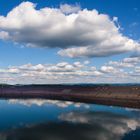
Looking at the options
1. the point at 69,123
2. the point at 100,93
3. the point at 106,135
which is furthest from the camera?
the point at 100,93

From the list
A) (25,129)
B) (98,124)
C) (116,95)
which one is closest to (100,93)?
(116,95)

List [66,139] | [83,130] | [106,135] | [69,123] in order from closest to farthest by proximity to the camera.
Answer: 1. [66,139]
2. [106,135]
3. [83,130]
4. [69,123]

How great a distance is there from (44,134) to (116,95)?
88405mm

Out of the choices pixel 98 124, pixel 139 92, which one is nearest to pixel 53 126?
pixel 98 124

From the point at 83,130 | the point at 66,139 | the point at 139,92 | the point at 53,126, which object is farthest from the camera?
the point at 139,92

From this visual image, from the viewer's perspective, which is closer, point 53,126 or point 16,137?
point 16,137

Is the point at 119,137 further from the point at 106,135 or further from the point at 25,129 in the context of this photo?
the point at 25,129

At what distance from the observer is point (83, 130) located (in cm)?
5034

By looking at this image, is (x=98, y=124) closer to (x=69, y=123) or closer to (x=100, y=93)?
(x=69, y=123)

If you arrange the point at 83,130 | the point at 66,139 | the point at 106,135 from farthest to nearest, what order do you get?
the point at 83,130 → the point at 106,135 → the point at 66,139

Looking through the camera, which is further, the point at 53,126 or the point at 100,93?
the point at 100,93

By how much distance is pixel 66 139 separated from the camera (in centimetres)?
4291

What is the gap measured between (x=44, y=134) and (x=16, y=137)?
494 centimetres

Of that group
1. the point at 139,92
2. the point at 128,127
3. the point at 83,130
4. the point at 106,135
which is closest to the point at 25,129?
the point at 83,130
